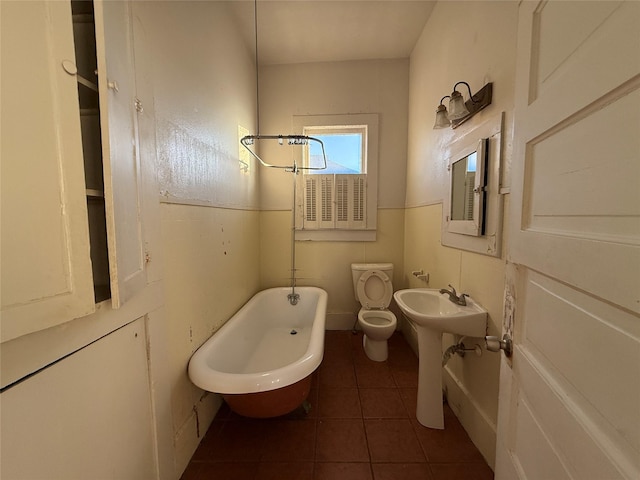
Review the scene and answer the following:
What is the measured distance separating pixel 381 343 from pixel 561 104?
80.8 inches

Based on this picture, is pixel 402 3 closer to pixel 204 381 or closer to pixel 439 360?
pixel 439 360

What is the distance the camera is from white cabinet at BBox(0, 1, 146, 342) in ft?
1.59

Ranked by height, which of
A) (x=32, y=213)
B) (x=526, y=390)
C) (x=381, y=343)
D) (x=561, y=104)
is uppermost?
(x=561, y=104)

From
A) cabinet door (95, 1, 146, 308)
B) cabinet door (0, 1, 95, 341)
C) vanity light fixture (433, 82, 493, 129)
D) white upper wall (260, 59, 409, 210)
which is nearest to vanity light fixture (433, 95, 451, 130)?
vanity light fixture (433, 82, 493, 129)

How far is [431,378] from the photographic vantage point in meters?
1.50

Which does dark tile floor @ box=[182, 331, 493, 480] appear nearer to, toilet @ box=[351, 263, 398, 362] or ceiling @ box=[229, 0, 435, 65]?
toilet @ box=[351, 263, 398, 362]

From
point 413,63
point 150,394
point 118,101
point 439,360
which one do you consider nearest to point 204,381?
point 150,394

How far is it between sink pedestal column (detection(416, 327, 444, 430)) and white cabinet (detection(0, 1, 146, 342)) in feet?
4.96

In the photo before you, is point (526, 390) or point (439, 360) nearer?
point (526, 390)

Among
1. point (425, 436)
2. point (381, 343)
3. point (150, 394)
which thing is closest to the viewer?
point (150, 394)

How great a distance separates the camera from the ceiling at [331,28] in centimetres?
190

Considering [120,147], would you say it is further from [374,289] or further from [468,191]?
[374,289]

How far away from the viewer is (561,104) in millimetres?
544

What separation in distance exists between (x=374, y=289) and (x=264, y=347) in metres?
1.19
